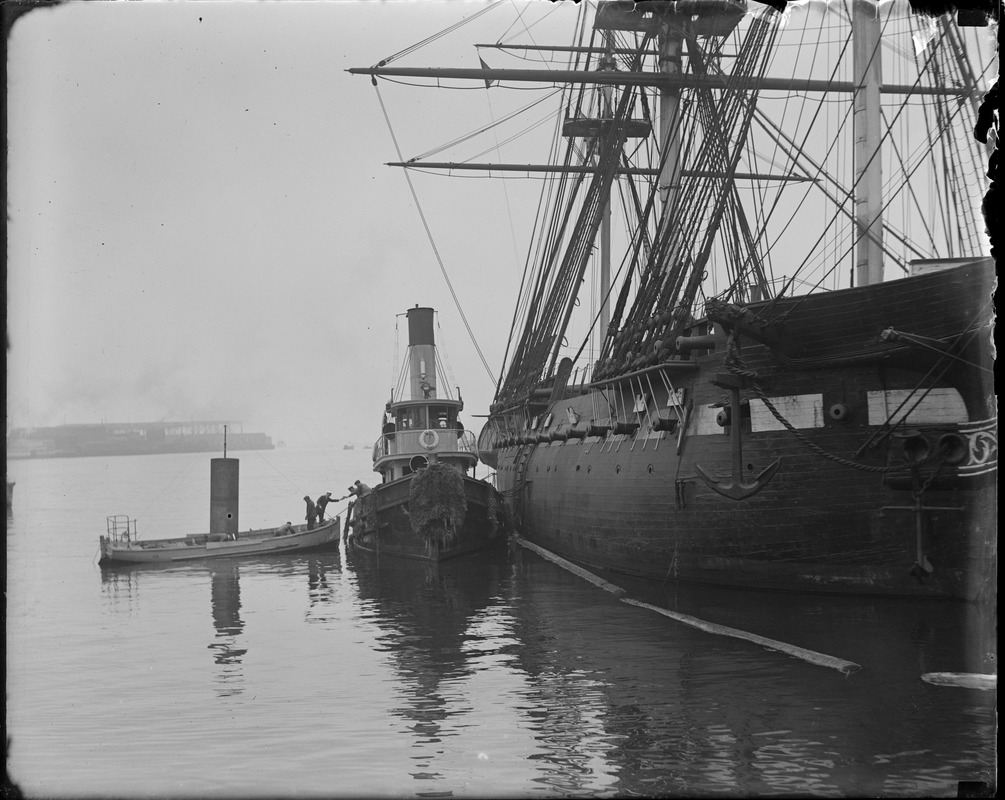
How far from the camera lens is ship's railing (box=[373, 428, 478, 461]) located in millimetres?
29047

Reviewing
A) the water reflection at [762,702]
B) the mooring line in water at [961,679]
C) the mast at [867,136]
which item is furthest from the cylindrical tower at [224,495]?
the mooring line in water at [961,679]

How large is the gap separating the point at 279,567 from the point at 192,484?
7922 cm

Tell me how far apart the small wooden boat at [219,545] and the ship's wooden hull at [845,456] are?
48.4ft

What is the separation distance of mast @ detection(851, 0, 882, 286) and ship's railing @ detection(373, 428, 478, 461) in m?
14.2

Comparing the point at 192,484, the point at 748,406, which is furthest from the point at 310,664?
the point at 192,484

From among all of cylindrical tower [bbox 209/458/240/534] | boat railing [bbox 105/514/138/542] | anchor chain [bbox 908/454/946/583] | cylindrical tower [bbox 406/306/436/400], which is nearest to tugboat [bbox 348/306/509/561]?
cylindrical tower [bbox 406/306/436/400]

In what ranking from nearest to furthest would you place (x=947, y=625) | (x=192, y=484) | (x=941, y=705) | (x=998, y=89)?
1. (x=998, y=89)
2. (x=941, y=705)
3. (x=947, y=625)
4. (x=192, y=484)

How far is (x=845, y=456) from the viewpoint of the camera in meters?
15.2

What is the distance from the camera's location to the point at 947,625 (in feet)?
44.6

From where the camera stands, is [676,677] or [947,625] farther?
[947,625]

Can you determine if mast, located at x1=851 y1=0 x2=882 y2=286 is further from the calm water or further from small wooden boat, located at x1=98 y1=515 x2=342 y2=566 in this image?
small wooden boat, located at x1=98 y1=515 x2=342 y2=566

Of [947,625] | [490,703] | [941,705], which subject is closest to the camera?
[941,705]

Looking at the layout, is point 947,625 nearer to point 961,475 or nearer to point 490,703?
point 961,475

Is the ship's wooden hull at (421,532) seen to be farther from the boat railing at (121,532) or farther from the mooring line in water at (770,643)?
the mooring line in water at (770,643)
